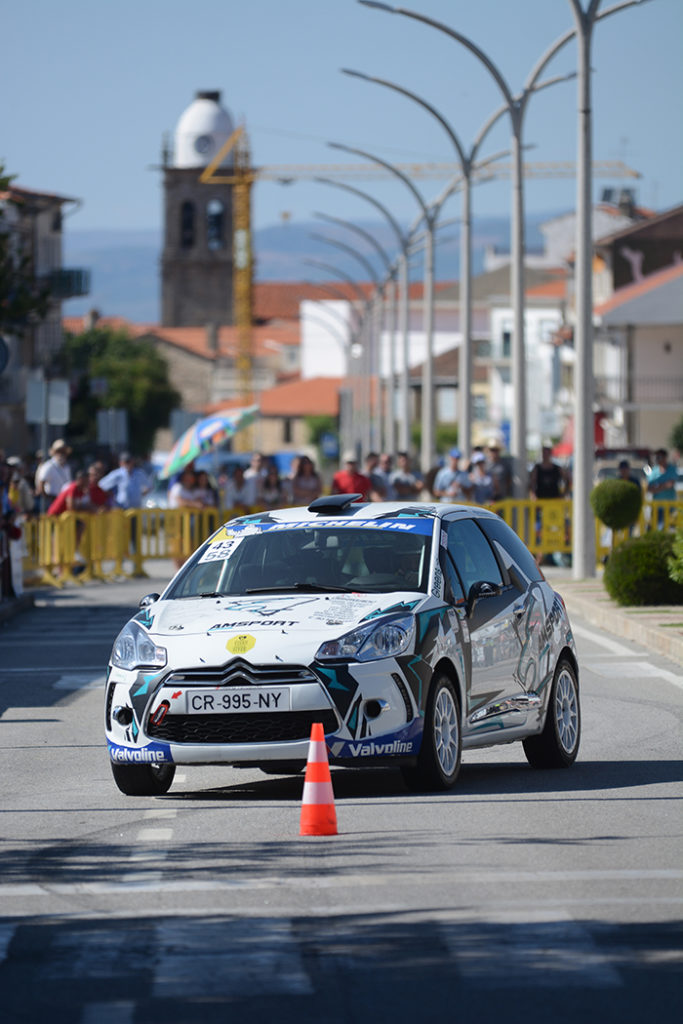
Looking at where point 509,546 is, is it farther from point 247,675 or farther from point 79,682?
point 79,682

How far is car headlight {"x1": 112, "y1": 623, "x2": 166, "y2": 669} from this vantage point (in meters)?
9.99

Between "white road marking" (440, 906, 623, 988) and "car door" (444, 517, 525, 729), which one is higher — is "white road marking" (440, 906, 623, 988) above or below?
below

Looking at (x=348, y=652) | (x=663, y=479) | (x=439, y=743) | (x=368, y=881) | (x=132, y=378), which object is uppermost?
(x=132, y=378)

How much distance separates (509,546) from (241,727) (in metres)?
2.53

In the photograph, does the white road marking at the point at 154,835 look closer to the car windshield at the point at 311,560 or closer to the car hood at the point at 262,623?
the car hood at the point at 262,623

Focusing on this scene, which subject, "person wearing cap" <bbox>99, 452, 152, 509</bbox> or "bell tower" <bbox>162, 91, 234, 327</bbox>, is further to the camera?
"bell tower" <bbox>162, 91, 234, 327</bbox>

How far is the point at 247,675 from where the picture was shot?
973cm

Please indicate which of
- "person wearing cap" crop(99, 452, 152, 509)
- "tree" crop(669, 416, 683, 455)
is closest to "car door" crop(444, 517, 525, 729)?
"person wearing cap" crop(99, 452, 152, 509)

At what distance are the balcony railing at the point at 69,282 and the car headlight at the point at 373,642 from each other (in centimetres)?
9166

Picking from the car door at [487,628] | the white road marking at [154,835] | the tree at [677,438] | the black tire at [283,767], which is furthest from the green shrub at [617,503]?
the tree at [677,438]

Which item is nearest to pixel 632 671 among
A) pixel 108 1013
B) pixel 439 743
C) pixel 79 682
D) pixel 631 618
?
pixel 631 618

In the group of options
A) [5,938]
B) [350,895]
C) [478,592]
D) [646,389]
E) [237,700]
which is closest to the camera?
[5,938]

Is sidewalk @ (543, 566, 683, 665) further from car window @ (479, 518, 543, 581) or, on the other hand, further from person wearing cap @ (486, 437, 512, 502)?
car window @ (479, 518, 543, 581)

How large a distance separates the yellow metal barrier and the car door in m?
17.6
